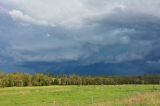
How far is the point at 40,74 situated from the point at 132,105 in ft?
544

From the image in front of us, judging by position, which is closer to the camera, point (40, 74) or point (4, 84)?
point (4, 84)

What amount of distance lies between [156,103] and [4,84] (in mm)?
139849

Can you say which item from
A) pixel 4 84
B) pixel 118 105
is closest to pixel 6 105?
pixel 118 105

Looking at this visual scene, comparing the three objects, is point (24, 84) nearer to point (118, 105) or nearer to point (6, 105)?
point (6, 105)

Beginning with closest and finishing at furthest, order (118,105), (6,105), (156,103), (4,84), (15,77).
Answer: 1. (156,103)
2. (118,105)
3. (6,105)
4. (4,84)
5. (15,77)

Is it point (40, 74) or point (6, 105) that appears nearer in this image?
point (6, 105)

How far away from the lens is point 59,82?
19875 centimetres

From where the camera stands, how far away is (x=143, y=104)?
1121 inches

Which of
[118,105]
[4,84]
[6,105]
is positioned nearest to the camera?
[118,105]

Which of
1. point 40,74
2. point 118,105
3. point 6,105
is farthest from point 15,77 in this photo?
point 118,105

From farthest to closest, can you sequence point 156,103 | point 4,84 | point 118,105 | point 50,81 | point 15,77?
point 50,81, point 15,77, point 4,84, point 118,105, point 156,103

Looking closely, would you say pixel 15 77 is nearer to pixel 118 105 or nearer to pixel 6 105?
pixel 6 105

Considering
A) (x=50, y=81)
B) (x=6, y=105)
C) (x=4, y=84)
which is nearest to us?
(x=6, y=105)

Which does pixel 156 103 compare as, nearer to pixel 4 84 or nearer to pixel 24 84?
pixel 4 84
